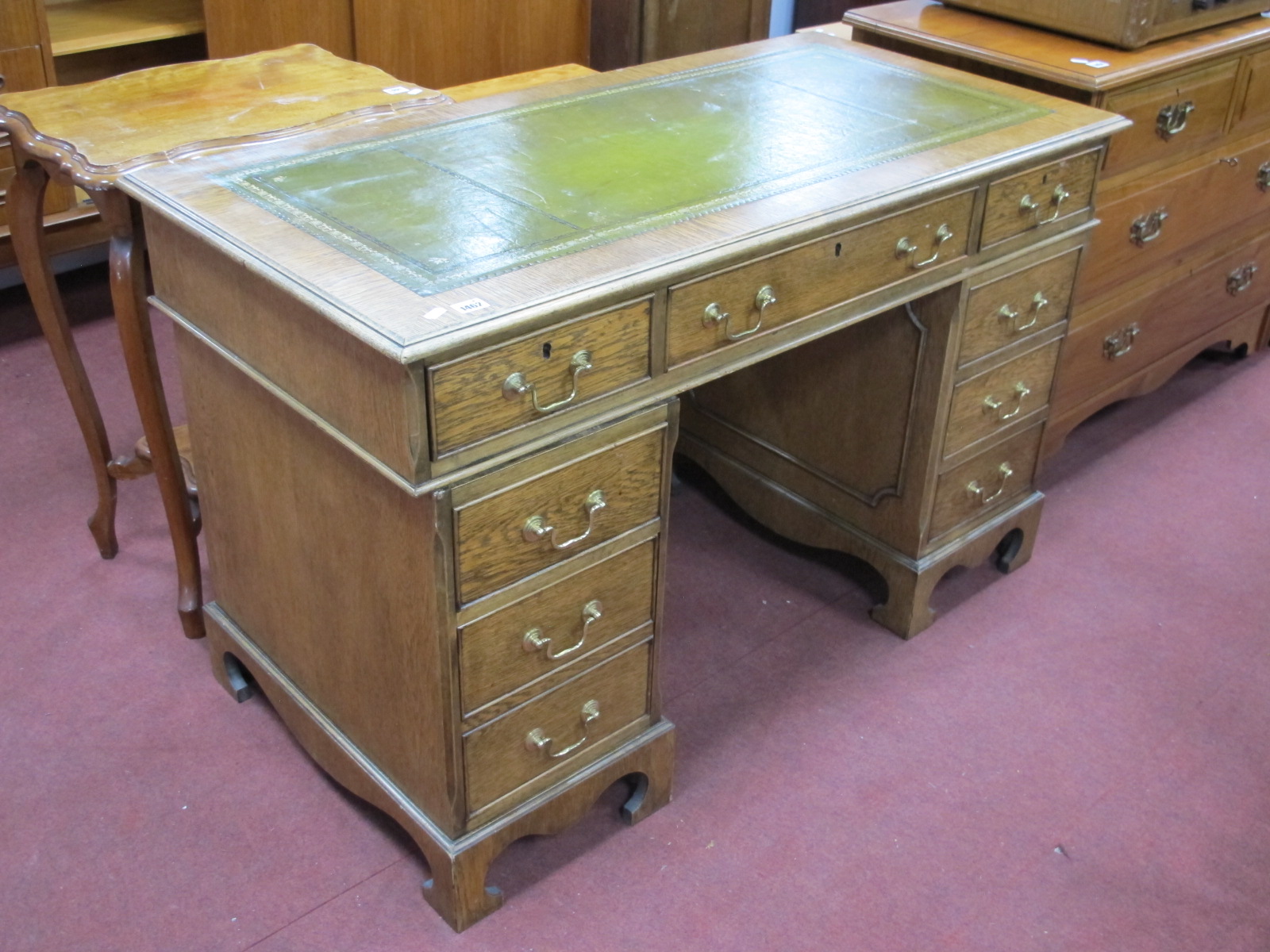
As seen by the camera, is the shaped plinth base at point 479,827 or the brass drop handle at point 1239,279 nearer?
the shaped plinth base at point 479,827

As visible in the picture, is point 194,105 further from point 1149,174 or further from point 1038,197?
point 1149,174

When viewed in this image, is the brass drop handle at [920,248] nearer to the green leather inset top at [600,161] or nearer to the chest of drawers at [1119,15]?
the green leather inset top at [600,161]

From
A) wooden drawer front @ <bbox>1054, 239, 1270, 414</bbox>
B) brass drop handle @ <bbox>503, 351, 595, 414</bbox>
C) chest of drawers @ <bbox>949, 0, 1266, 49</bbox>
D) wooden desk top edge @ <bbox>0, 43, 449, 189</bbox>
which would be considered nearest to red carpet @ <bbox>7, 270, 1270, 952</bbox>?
Answer: wooden drawer front @ <bbox>1054, 239, 1270, 414</bbox>

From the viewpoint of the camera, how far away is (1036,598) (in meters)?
2.56

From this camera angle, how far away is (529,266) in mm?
1504

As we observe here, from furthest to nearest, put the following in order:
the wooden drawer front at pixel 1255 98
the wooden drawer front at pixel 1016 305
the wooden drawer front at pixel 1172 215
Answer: the wooden drawer front at pixel 1255 98 < the wooden drawer front at pixel 1172 215 < the wooden drawer front at pixel 1016 305

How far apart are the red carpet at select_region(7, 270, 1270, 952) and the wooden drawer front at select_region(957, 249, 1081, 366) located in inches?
22.5

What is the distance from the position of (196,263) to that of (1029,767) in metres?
1.52

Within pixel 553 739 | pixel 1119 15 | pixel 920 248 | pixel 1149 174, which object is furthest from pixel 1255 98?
pixel 553 739

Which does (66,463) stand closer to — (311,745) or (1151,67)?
(311,745)

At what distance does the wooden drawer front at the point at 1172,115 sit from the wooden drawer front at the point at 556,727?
134 centimetres

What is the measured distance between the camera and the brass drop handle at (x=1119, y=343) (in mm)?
2777

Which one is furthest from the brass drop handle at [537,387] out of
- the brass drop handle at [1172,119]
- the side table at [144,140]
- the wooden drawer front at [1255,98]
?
the wooden drawer front at [1255,98]

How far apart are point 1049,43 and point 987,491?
2.81ft
